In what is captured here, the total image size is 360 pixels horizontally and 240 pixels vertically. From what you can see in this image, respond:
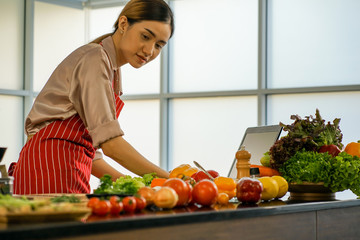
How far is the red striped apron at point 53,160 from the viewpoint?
8.14ft

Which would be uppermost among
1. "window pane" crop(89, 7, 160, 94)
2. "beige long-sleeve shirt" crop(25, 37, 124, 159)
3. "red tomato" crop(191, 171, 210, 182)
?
"window pane" crop(89, 7, 160, 94)

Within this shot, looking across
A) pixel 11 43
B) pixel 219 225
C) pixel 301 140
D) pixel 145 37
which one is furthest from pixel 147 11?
pixel 11 43

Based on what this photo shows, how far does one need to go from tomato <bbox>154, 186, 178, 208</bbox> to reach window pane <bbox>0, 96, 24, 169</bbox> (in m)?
5.65

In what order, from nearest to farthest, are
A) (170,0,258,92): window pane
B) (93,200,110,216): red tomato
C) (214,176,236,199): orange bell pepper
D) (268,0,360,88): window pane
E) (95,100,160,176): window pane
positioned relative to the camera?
1. (93,200,110,216): red tomato
2. (214,176,236,199): orange bell pepper
3. (268,0,360,88): window pane
4. (170,0,258,92): window pane
5. (95,100,160,176): window pane

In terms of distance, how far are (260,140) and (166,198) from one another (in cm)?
152

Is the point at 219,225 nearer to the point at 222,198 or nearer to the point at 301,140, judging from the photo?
the point at 222,198

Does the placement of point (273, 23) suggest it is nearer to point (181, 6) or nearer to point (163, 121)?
point (181, 6)

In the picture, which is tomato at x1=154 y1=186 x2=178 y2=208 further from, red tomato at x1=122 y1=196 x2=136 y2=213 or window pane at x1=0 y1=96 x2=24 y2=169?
window pane at x1=0 y1=96 x2=24 y2=169

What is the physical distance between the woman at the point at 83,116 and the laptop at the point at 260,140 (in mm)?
768

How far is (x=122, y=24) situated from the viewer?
2.65 meters

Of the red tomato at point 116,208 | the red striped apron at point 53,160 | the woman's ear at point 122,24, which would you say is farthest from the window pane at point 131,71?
the red tomato at point 116,208

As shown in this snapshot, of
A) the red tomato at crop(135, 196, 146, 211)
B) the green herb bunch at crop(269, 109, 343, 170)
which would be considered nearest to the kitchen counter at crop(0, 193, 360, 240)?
the red tomato at crop(135, 196, 146, 211)

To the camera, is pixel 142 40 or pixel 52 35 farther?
pixel 52 35

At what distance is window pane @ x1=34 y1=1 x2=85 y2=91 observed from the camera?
738 centimetres
